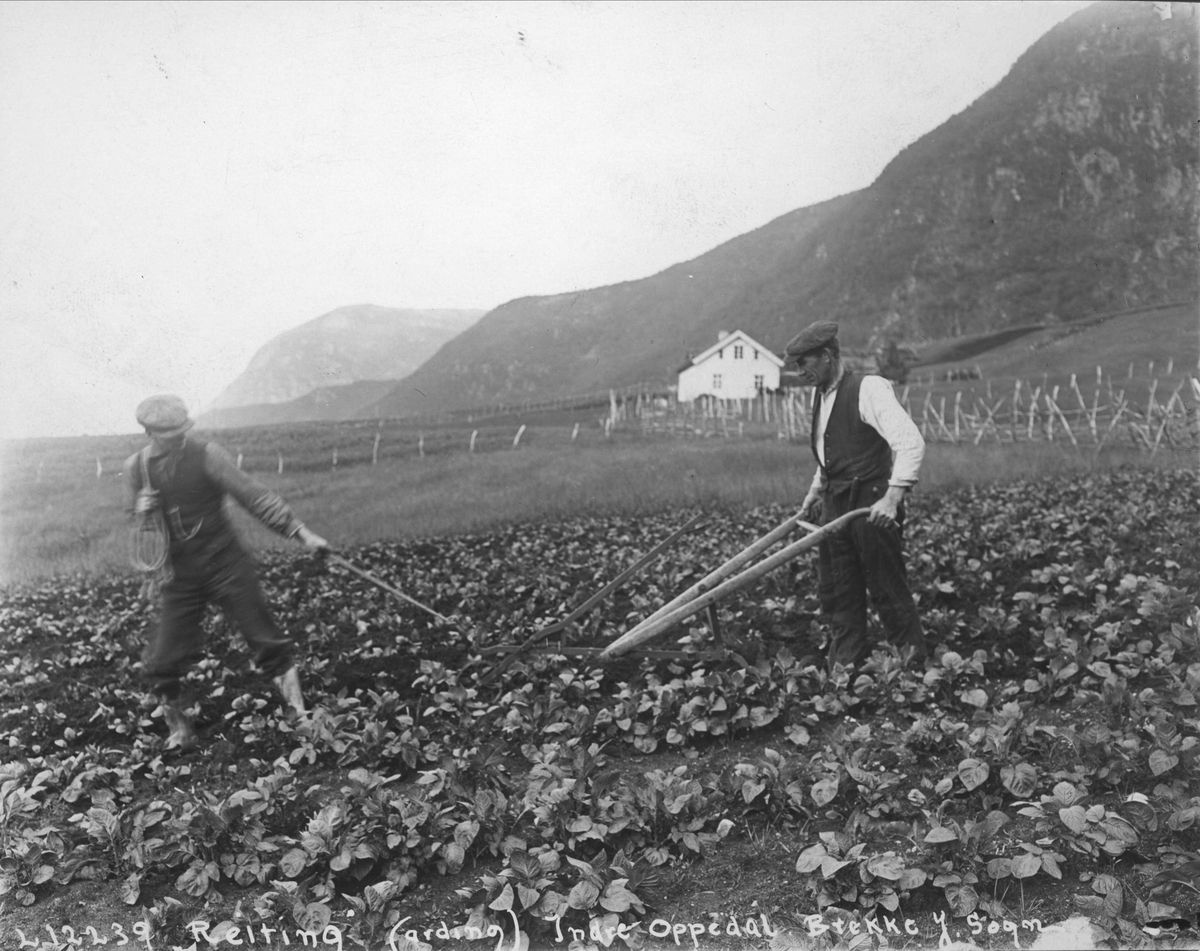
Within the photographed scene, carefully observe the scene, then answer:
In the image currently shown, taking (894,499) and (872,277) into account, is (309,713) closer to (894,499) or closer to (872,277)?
(894,499)

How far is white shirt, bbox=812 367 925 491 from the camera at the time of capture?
4.20 m

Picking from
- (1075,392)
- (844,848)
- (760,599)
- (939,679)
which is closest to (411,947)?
(844,848)

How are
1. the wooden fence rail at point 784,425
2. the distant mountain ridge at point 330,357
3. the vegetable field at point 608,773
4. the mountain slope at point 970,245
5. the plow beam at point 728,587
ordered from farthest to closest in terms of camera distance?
the wooden fence rail at point 784,425 → the mountain slope at point 970,245 → the distant mountain ridge at point 330,357 → the plow beam at point 728,587 → the vegetable field at point 608,773

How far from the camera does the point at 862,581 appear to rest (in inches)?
189

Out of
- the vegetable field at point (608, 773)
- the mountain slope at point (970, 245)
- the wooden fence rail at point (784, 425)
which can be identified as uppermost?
the mountain slope at point (970, 245)

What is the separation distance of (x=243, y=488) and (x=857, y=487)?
3.34 metres

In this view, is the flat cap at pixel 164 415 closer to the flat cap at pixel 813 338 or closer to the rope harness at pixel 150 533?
the rope harness at pixel 150 533

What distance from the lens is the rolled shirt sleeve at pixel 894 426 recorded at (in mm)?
4203

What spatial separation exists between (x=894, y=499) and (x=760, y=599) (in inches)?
75.8

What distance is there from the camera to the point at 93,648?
5422mm

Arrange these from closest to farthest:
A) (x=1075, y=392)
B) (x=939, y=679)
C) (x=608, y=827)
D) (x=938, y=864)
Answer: (x=938, y=864) < (x=608, y=827) < (x=939, y=679) < (x=1075, y=392)

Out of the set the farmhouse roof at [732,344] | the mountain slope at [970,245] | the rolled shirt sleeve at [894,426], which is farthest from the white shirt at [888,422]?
the farmhouse roof at [732,344]

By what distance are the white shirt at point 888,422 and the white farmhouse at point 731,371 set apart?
177cm

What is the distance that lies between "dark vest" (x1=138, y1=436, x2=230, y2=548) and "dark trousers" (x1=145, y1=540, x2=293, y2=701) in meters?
0.10
